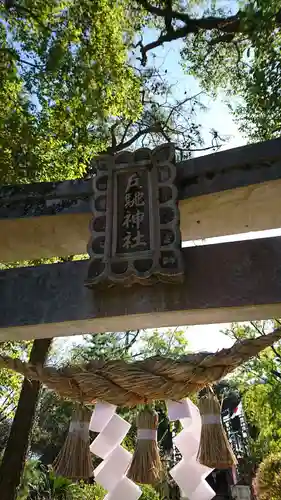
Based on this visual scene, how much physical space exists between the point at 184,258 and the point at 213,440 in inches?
37.6

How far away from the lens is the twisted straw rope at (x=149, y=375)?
2064 millimetres

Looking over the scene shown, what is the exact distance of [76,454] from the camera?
7.43 feet

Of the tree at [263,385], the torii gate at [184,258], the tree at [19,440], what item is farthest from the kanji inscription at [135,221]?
the tree at [263,385]

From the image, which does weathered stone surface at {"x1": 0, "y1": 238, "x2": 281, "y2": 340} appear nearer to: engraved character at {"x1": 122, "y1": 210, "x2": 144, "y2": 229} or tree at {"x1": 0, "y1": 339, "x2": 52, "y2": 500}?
engraved character at {"x1": 122, "y1": 210, "x2": 144, "y2": 229}

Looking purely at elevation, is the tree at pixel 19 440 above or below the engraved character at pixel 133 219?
below

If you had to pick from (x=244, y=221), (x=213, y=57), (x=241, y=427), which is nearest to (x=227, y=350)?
(x=244, y=221)

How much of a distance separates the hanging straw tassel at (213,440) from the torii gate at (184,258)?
1.56ft

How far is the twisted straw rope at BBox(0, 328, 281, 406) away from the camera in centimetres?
206

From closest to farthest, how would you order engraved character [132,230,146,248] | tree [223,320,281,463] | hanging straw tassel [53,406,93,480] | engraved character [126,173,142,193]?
hanging straw tassel [53,406,93,480] < engraved character [132,230,146,248] < engraved character [126,173,142,193] < tree [223,320,281,463]

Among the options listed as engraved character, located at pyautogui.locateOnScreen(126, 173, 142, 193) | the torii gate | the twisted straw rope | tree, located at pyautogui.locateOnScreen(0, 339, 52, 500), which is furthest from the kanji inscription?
A: tree, located at pyautogui.locateOnScreen(0, 339, 52, 500)

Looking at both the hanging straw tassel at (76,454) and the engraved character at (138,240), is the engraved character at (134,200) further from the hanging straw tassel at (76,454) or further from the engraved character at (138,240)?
the hanging straw tassel at (76,454)

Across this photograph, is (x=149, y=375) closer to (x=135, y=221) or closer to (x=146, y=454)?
(x=146, y=454)

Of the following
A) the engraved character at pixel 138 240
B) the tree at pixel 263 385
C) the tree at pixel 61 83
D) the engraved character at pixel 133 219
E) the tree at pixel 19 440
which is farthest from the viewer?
the tree at pixel 263 385

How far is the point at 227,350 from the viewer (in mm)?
2080
